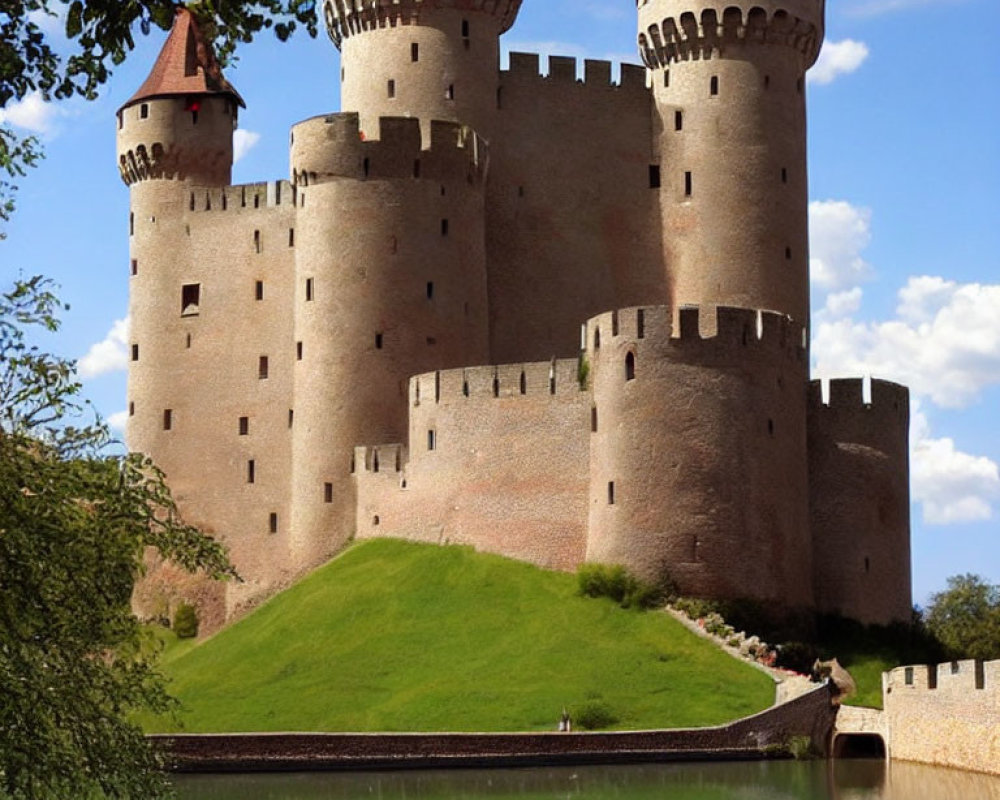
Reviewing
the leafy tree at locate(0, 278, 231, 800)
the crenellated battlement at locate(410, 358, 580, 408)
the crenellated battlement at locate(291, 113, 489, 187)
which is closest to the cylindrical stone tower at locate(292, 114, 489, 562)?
the crenellated battlement at locate(291, 113, 489, 187)

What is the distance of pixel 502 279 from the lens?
65.6 metres

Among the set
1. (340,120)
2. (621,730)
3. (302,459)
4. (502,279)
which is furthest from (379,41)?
(621,730)

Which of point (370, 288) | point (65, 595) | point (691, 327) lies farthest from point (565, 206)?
point (65, 595)

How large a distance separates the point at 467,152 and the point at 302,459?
10569 mm

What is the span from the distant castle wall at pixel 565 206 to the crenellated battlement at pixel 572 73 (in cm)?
3

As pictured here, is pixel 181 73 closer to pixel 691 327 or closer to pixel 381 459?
pixel 381 459

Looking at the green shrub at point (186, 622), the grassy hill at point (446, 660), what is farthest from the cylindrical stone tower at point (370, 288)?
the green shrub at point (186, 622)

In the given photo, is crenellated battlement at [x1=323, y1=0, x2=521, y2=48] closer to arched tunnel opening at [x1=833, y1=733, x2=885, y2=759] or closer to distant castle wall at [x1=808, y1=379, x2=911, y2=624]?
distant castle wall at [x1=808, y1=379, x2=911, y2=624]

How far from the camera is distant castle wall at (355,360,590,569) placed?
54.9 meters

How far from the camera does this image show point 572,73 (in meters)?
67.8

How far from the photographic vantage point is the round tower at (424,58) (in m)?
65.2

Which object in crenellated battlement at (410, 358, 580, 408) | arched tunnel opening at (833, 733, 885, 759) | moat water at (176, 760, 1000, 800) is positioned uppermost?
crenellated battlement at (410, 358, 580, 408)

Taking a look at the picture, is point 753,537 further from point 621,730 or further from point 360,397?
point 360,397

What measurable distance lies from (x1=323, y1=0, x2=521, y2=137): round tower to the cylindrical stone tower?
2586 millimetres
